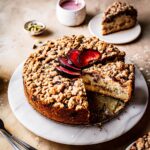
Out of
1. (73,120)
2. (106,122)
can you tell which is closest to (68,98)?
(73,120)

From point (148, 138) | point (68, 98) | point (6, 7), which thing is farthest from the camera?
point (6, 7)

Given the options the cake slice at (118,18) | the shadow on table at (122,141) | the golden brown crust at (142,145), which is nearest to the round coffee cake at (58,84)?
the shadow on table at (122,141)

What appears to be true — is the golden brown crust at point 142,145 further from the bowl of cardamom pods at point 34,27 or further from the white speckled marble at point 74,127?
the bowl of cardamom pods at point 34,27

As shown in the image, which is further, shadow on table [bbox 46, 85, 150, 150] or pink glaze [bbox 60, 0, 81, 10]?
pink glaze [bbox 60, 0, 81, 10]

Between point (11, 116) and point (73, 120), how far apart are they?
1.27ft

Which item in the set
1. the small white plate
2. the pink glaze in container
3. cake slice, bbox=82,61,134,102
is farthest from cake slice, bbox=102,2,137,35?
cake slice, bbox=82,61,134,102

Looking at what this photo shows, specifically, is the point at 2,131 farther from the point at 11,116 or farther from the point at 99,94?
the point at 99,94

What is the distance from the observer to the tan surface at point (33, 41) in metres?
Answer: 1.65

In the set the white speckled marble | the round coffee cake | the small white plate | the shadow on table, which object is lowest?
the shadow on table

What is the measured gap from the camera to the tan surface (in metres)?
1.65

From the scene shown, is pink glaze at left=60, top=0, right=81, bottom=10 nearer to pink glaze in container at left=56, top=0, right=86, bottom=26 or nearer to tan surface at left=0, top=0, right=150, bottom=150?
pink glaze in container at left=56, top=0, right=86, bottom=26

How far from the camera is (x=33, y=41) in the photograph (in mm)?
2309

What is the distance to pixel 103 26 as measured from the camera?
228cm

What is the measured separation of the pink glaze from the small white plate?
0.48ft
